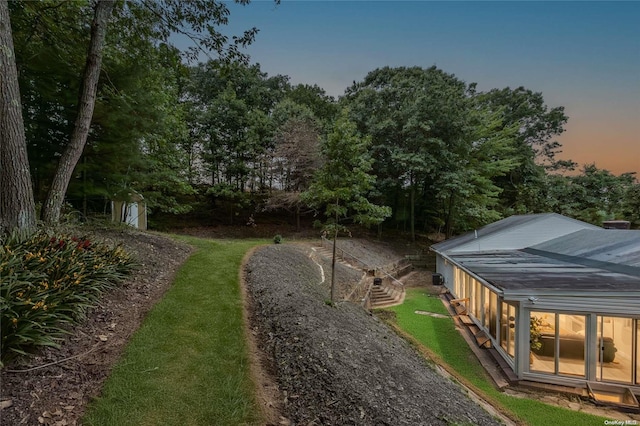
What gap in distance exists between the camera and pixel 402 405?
13.1 ft

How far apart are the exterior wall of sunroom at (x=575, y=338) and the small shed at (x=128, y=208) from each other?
11.2 metres

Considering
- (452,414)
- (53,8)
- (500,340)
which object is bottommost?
(500,340)

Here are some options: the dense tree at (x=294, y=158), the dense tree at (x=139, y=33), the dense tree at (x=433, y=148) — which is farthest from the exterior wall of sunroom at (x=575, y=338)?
the dense tree at (x=294, y=158)

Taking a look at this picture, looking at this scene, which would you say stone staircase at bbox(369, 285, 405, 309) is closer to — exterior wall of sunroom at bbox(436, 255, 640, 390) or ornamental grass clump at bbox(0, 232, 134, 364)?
exterior wall of sunroom at bbox(436, 255, 640, 390)

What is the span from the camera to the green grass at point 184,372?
125 inches

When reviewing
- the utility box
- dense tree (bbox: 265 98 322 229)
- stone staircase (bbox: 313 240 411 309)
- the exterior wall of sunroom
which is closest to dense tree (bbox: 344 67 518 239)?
dense tree (bbox: 265 98 322 229)

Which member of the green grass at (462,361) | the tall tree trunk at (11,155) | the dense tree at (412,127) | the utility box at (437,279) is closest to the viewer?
the tall tree trunk at (11,155)

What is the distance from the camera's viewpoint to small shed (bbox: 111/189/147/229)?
910 centimetres

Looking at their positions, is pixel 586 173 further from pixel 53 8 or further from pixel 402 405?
pixel 53 8

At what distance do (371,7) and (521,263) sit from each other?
10.0 m

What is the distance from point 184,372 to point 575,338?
28.1ft

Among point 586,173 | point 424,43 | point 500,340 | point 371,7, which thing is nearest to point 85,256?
point 371,7

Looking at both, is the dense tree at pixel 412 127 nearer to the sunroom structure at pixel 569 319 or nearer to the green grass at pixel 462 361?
the green grass at pixel 462 361

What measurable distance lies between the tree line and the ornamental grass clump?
1.18 m
